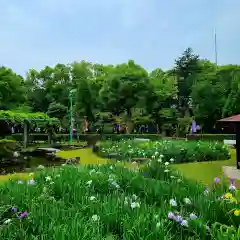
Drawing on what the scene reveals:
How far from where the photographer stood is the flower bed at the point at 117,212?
270 cm

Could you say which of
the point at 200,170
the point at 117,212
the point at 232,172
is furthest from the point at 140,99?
the point at 117,212

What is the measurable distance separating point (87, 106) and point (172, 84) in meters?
7.56

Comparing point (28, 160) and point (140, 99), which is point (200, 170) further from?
point (140, 99)

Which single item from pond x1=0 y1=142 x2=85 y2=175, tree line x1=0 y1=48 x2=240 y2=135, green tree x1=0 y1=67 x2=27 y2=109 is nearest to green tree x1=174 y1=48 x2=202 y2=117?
tree line x1=0 y1=48 x2=240 y2=135

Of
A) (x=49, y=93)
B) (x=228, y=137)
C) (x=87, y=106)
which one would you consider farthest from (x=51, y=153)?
(x=49, y=93)

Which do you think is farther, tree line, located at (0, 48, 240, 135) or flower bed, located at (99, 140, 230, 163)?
tree line, located at (0, 48, 240, 135)

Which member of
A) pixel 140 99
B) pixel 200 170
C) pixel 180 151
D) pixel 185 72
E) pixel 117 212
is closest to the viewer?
pixel 117 212

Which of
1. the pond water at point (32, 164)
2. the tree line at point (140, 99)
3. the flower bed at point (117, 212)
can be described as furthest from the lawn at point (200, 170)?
the tree line at point (140, 99)

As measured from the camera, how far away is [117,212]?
10.2 feet

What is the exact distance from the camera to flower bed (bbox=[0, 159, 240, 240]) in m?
2.70

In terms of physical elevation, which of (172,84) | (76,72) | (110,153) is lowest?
(110,153)

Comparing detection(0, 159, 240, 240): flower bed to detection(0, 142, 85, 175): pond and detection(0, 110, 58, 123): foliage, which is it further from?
detection(0, 110, 58, 123): foliage

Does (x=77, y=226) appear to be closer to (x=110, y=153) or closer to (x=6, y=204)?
(x=6, y=204)

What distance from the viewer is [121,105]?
27219mm
